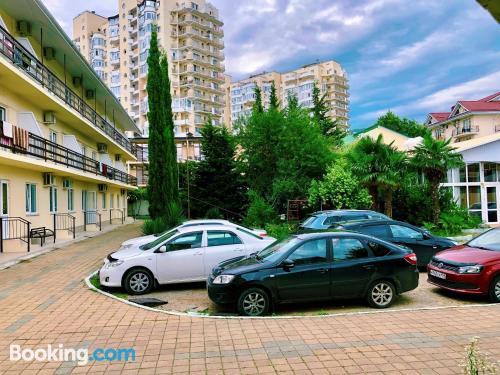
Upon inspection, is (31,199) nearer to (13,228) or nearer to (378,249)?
(13,228)

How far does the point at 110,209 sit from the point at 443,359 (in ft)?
114

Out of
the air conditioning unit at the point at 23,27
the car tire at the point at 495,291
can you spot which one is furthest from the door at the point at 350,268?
the air conditioning unit at the point at 23,27

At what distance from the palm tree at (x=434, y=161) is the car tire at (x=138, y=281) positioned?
15934 millimetres

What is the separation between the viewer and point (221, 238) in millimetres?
10023

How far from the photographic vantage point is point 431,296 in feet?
28.9

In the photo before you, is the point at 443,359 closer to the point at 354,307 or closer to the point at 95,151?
the point at 354,307

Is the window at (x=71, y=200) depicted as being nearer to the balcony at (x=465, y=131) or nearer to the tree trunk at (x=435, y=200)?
the tree trunk at (x=435, y=200)

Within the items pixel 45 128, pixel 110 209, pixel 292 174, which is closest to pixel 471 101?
pixel 292 174

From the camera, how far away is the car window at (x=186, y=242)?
31.8 ft

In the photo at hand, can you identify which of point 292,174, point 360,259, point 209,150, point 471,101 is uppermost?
point 471,101

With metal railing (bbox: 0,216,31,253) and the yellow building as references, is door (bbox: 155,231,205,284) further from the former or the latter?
metal railing (bbox: 0,216,31,253)

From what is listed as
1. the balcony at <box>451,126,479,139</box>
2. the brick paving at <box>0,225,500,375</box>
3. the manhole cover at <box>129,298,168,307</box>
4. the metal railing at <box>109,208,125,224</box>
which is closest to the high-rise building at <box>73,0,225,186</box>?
the metal railing at <box>109,208,125,224</box>

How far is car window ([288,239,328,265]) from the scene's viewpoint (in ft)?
25.3

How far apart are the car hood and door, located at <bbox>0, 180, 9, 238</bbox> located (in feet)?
51.4
